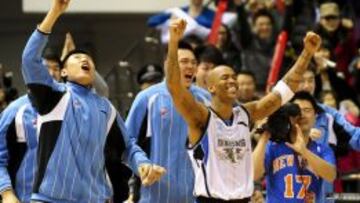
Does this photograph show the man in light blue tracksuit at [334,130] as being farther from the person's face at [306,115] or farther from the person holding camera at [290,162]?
the person holding camera at [290,162]

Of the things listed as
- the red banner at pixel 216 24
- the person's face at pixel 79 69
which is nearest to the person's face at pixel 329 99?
the red banner at pixel 216 24

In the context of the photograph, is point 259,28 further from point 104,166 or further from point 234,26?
point 104,166

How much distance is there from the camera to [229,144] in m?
7.42

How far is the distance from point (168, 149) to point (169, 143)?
0.16 feet

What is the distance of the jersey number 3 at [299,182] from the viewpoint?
321 inches

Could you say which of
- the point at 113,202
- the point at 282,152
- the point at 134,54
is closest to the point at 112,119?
the point at 113,202

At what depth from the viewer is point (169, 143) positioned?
27.3ft

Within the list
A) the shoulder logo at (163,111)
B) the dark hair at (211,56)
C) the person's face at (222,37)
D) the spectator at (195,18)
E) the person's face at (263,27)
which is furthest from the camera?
the spectator at (195,18)

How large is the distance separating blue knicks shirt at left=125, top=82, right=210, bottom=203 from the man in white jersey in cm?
71

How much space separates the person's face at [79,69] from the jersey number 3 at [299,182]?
5.62 ft

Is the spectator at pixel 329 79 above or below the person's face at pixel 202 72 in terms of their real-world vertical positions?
below

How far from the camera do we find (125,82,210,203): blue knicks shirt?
8328 mm

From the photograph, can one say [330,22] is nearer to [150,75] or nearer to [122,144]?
[150,75]

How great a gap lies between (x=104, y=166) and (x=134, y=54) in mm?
7074
